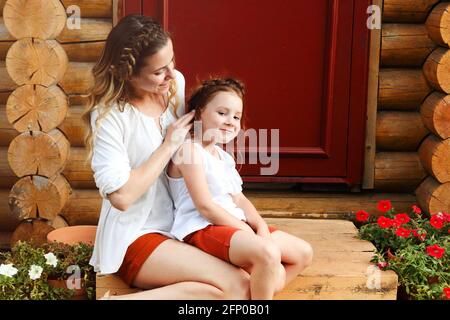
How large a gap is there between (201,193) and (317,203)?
6.33ft

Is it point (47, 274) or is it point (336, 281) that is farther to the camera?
point (47, 274)

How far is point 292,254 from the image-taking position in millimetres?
3541

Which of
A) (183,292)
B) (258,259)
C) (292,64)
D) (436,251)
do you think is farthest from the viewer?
(292,64)

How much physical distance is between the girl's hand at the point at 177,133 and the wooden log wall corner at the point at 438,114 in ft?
6.62

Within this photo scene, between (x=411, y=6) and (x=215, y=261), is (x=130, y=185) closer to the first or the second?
(x=215, y=261)

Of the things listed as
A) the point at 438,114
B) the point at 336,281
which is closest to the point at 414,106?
the point at 438,114

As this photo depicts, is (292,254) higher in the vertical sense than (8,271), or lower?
higher

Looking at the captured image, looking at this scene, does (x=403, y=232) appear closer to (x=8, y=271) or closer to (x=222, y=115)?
(x=222, y=115)

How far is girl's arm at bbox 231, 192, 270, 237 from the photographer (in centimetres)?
355

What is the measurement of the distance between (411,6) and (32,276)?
9.62 feet

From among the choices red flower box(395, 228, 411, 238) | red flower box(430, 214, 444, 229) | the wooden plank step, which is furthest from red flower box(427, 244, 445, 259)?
the wooden plank step

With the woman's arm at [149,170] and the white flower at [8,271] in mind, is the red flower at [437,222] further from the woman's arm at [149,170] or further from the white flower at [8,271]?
the white flower at [8,271]

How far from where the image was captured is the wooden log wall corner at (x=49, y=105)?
4711 millimetres

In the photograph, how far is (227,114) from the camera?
3.46 m
